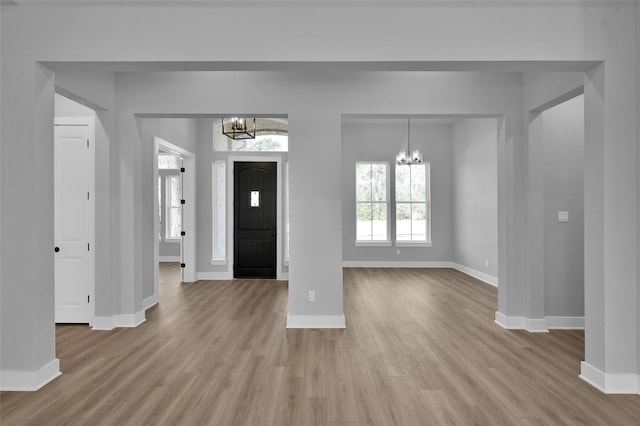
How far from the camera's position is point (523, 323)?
4312mm

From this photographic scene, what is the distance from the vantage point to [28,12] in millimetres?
2896

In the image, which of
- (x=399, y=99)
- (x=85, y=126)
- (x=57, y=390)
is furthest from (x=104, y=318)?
(x=399, y=99)

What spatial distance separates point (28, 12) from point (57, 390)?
2.89 meters

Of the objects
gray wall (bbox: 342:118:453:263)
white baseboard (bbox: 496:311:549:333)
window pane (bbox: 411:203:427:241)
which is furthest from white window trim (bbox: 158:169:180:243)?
white baseboard (bbox: 496:311:549:333)

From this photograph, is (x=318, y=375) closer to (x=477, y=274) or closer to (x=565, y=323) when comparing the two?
(x=565, y=323)

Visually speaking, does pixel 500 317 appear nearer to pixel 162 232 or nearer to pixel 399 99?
pixel 399 99

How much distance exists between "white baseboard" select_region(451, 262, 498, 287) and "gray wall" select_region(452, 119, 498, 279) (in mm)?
66

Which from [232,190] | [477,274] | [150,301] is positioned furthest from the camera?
[477,274]

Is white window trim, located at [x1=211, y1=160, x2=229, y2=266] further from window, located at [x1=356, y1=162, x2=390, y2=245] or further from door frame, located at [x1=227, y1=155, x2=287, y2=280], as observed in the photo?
window, located at [x1=356, y1=162, x2=390, y2=245]

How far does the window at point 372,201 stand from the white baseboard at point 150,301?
16.0ft

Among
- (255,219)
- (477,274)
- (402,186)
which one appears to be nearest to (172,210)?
(255,219)

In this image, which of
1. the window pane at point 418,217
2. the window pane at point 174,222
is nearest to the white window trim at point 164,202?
the window pane at point 174,222

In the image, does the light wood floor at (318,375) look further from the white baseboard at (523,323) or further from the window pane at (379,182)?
the window pane at (379,182)

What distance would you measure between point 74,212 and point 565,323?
5852mm
